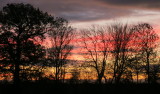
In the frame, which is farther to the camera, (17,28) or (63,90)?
(17,28)

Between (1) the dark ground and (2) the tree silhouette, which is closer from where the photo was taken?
(1) the dark ground

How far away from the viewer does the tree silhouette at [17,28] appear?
26453 millimetres

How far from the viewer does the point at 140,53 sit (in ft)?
123

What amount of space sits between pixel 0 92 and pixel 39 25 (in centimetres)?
1388

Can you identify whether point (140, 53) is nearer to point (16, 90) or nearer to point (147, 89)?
point (147, 89)

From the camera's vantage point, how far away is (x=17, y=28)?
27.5 m

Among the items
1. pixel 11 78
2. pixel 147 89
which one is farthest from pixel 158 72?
pixel 11 78

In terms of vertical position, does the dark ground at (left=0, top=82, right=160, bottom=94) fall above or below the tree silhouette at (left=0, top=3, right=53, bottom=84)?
below

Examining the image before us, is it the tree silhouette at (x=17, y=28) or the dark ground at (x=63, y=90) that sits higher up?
the tree silhouette at (x=17, y=28)

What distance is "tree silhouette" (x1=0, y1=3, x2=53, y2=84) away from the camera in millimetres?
26453

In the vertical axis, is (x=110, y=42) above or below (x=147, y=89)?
above

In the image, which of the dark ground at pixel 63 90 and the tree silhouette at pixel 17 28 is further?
the tree silhouette at pixel 17 28

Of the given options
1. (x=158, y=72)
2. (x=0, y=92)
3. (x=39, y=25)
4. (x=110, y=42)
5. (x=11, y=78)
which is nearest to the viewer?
(x=0, y=92)

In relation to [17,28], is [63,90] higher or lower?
lower
